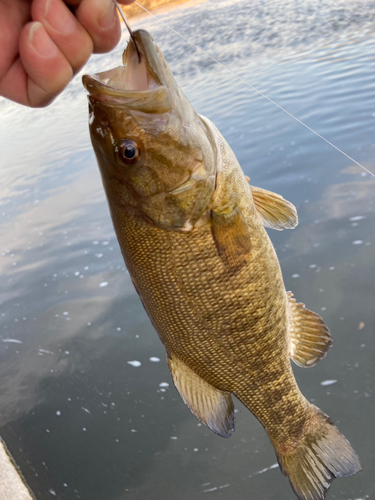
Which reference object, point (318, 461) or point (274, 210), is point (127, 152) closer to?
point (274, 210)

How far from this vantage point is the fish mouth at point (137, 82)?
142 cm

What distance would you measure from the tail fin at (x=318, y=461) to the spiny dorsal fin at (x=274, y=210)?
0.91 m

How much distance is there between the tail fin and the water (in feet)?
3.73

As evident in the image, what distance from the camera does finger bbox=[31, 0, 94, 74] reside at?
1375mm

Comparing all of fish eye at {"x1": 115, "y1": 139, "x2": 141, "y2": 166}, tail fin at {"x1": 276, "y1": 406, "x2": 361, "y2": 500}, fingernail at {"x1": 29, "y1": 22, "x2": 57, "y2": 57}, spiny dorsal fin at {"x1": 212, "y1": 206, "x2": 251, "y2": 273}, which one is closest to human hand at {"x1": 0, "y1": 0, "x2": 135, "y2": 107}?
fingernail at {"x1": 29, "y1": 22, "x2": 57, "y2": 57}

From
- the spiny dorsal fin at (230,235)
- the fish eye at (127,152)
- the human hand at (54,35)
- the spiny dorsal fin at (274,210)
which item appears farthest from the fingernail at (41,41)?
the spiny dorsal fin at (274,210)

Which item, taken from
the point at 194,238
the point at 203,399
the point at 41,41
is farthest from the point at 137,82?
the point at 203,399

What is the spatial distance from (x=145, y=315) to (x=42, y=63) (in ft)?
12.5

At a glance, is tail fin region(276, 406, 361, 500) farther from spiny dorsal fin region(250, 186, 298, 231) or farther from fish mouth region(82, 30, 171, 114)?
fish mouth region(82, 30, 171, 114)

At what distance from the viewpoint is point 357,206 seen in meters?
5.33

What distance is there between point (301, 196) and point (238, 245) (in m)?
4.33

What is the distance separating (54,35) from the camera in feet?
4.55

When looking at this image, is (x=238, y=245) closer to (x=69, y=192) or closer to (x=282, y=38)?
(x=69, y=192)

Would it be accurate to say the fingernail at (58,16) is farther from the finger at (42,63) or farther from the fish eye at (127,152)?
the fish eye at (127,152)
